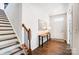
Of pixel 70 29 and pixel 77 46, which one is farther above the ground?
pixel 70 29

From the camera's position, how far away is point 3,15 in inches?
55.3

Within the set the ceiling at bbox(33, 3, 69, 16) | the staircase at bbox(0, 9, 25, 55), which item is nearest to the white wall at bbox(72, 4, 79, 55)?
the ceiling at bbox(33, 3, 69, 16)

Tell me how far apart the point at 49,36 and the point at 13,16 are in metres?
0.57

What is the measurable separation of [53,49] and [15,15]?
0.71 m

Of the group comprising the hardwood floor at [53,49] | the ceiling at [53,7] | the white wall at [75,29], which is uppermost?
the ceiling at [53,7]

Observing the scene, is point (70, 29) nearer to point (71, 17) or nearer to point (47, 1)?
point (71, 17)

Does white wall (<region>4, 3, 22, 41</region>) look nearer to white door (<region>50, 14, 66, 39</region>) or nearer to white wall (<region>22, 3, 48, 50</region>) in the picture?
white wall (<region>22, 3, 48, 50</region>)

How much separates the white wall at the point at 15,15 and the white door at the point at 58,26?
0.44 m

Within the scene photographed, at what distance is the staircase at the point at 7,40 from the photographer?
1.36m

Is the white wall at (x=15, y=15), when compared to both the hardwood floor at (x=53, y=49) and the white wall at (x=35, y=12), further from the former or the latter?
the hardwood floor at (x=53, y=49)

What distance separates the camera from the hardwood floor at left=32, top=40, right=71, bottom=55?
142cm

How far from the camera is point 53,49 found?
1426 mm

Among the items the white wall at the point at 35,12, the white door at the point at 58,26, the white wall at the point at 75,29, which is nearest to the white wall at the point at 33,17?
the white wall at the point at 35,12
